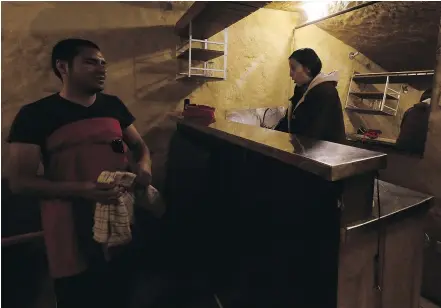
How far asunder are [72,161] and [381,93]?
8.42 feet

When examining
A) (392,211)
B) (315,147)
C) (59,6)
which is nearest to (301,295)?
(392,211)

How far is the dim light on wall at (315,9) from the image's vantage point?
231cm

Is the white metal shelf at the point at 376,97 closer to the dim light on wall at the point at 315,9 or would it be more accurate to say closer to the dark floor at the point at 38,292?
the dim light on wall at the point at 315,9

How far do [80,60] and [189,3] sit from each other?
121 centimetres

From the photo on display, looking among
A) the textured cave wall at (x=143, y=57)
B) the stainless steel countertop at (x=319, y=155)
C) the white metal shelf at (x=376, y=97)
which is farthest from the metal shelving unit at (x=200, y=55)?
the white metal shelf at (x=376, y=97)

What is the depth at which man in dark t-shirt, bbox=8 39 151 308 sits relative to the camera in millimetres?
1103

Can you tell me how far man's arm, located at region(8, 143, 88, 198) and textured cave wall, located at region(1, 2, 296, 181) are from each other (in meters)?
0.63

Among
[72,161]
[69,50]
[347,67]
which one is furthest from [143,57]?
[347,67]

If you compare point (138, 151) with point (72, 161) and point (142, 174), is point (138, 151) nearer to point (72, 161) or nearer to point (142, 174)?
point (142, 174)

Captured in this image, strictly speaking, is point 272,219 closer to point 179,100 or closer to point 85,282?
point 85,282

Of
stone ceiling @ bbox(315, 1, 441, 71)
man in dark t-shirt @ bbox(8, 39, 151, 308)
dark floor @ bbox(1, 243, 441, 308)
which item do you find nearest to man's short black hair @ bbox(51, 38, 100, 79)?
man in dark t-shirt @ bbox(8, 39, 151, 308)

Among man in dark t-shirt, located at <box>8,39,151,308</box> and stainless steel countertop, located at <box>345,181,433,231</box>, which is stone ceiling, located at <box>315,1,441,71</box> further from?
man in dark t-shirt, located at <box>8,39,151,308</box>

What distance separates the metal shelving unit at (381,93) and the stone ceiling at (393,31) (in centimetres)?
15

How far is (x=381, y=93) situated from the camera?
8.36 ft
